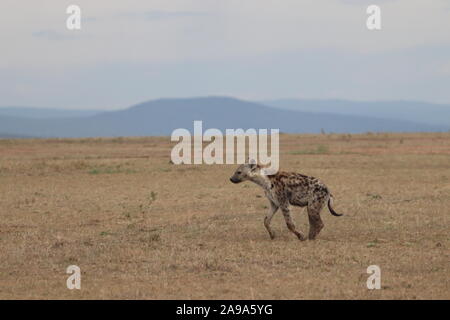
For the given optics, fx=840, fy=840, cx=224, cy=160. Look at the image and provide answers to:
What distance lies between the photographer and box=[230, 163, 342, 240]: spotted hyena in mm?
14125

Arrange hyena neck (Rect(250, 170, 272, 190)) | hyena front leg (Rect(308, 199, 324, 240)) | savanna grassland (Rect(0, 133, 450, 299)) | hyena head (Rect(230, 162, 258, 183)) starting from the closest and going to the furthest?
1. savanna grassland (Rect(0, 133, 450, 299))
2. hyena front leg (Rect(308, 199, 324, 240))
3. hyena neck (Rect(250, 170, 272, 190))
4. hyena head (Rect(230, 162, 258, 183))

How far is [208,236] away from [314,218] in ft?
6.46

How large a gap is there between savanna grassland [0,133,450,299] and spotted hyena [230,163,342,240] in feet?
1.32

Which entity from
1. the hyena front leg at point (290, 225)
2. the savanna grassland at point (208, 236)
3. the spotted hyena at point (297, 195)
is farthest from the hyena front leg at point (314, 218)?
Result: the savanna grassland at point (208, 236)

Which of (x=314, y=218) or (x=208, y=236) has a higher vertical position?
(x=314, y=218)

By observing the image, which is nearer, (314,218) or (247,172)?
(314,218)

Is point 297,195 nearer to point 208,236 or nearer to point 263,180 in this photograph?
point 263,180

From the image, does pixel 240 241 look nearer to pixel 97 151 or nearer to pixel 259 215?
pixel 259 215

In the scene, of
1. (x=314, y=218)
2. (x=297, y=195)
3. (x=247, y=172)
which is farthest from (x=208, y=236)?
(x=314, y=218)

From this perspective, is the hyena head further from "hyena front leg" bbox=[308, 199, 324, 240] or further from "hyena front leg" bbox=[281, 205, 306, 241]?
"hyena front leg" bbox=[308, 199, 324, 240]

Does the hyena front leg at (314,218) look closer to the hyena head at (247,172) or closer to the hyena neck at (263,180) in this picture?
the hyena neck at (263,180)

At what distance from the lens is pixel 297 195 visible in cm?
1423

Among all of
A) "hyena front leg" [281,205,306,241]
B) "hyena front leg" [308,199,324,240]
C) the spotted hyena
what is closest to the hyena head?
the spotted hyena
